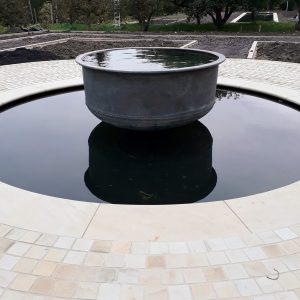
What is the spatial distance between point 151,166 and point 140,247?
6.84 feet

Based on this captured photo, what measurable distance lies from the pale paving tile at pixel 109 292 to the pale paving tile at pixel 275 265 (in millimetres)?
1339

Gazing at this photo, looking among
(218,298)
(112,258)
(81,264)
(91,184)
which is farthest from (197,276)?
(91,184)

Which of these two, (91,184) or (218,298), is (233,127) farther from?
(218,298)

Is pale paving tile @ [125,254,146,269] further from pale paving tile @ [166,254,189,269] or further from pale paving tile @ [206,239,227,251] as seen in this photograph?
pale paving tile @ [206,239,227,251]

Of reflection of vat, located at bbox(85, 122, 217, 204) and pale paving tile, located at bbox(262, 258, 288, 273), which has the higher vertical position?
pale paving tile, located at bbox(262, 258, 288, 273)

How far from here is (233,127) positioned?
688 centimetres

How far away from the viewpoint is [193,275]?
305 cm

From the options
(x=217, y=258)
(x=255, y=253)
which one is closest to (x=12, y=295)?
(x=217, y=258)

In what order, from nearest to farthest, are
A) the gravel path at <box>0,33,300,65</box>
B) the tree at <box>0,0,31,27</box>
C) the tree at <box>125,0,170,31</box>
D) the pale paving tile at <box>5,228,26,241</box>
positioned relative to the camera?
the pale paving tile at <box>5,228,26,241</box>
the gravel path at <box>0,33,300,65</box>
the tree at <box>125,0,170,31</box>
the tree at <box>0,0,31,27</box>

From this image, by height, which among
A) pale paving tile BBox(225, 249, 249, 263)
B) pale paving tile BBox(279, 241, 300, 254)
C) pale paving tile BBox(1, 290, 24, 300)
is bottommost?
pale paving tile BBox(279, 241, 300, 254)

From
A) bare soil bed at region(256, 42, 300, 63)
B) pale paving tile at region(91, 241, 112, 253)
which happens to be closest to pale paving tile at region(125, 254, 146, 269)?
pale paving tile at region(91, 241, 112, 253)

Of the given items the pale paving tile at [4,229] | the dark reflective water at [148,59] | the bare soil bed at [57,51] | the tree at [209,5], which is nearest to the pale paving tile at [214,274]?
the pale paving tile at [4,229]

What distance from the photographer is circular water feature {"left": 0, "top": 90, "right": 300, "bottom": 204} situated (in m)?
4.77

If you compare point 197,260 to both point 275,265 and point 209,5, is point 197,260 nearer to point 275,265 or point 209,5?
point 275,265
